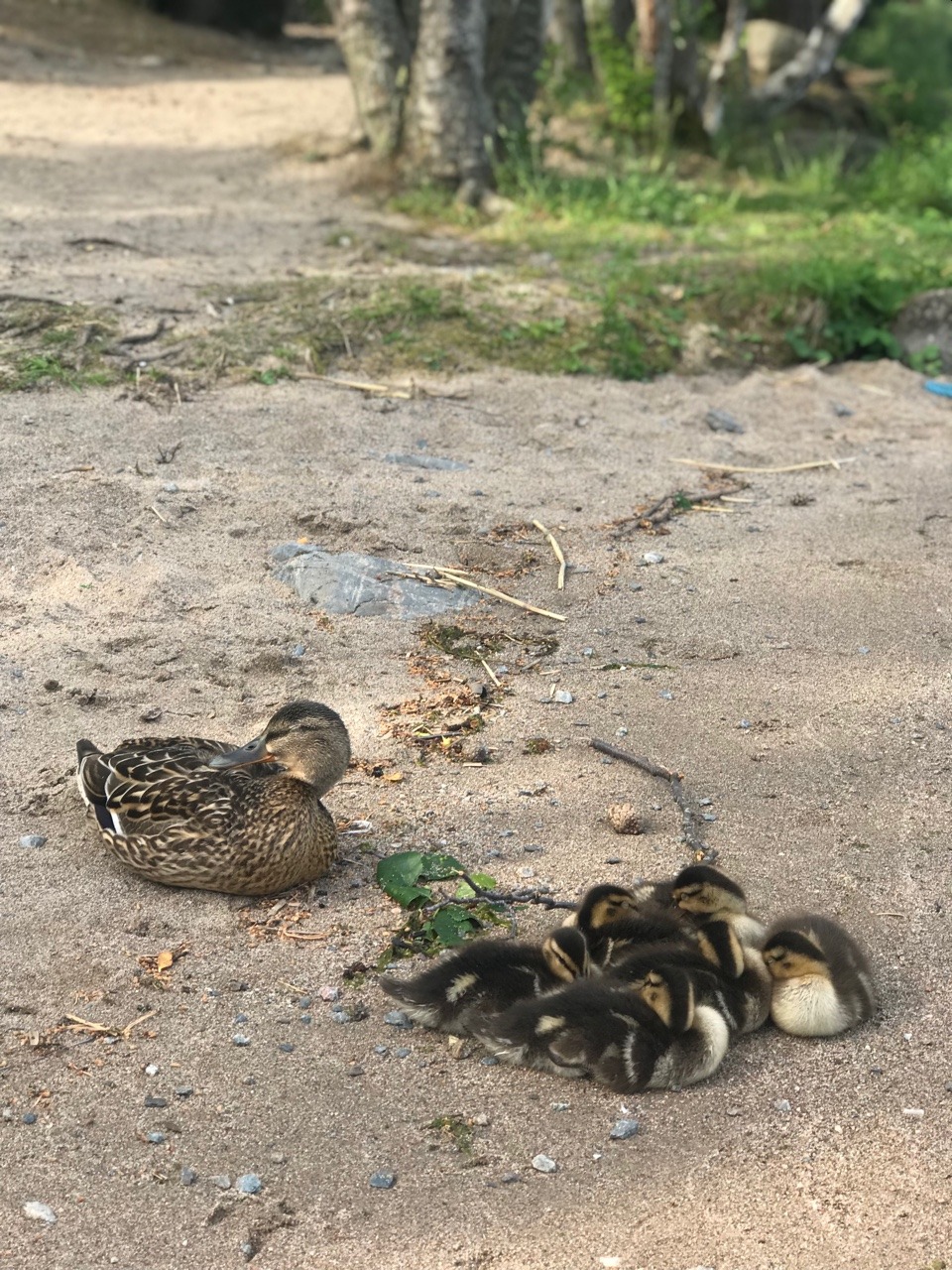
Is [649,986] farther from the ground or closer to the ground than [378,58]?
closer to the ground

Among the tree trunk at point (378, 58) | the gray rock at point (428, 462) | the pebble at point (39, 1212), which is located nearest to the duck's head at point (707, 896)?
the pebble at point (39, 1212)

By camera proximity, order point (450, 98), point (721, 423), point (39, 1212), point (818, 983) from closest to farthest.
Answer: point (39, 1212) → point (818, 983) → point (721, 423) → point (450, 98)

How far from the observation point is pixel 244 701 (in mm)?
6168

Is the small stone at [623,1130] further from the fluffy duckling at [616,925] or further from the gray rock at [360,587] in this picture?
the gray rock at [360,587]

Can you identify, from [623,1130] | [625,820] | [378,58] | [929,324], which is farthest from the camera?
[378,58]

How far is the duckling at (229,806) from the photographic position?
16.3 ft

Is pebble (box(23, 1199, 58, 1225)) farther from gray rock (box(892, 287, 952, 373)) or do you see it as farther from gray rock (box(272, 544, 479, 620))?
gray rock (box(892, 287, 952, 373))

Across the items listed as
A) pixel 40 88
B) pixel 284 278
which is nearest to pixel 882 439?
pixel 284 278

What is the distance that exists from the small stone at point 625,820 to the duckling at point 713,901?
66 centimetres

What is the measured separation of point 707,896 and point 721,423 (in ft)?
18.1

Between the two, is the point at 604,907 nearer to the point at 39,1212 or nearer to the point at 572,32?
the point at 39,1212

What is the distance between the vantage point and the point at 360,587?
7.05 meters

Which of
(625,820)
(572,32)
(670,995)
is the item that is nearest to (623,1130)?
(670,995)

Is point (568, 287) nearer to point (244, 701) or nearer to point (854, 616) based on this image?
point (854, 616)
